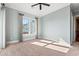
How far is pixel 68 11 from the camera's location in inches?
188

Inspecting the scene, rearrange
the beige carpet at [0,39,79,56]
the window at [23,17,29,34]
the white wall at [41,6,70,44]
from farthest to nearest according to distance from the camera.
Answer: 1. the window at [23,17,29,34]
2. the white wall at [41,6,70,44]
3. the beige carpet at [0,39,79,56]

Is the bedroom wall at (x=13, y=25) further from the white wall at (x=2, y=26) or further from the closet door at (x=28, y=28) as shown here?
the white wall at (x=2, y=26)

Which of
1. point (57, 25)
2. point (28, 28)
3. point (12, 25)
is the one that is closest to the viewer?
point (12, 25)

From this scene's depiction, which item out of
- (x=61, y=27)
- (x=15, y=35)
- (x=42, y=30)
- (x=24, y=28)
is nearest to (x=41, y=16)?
(x=42, y=30)

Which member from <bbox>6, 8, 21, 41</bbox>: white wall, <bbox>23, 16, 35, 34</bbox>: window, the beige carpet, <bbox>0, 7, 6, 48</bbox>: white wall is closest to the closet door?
<bbox>23, 16, 35, 34</bbox>: window

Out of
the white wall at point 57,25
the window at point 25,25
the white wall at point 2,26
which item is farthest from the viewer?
the window at point 25,25

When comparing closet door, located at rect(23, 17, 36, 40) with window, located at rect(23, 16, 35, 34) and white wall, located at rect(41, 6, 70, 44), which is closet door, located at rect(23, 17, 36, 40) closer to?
window, located at rect(23, 16, 35, 34)

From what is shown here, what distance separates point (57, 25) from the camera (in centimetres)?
577

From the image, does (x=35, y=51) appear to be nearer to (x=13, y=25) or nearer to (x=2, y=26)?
(x=2, y=26)

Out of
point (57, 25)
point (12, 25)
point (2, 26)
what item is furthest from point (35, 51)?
point (57, 25)

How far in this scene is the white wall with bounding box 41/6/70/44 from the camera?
4918 mm

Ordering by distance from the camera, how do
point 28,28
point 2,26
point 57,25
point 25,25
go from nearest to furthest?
point 2,26 → point 57,25 → point 25,25 → point 28,28

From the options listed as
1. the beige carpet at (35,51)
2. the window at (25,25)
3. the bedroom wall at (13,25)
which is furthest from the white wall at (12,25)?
the beige carpet at (35,51)

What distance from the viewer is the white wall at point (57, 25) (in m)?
4.92
